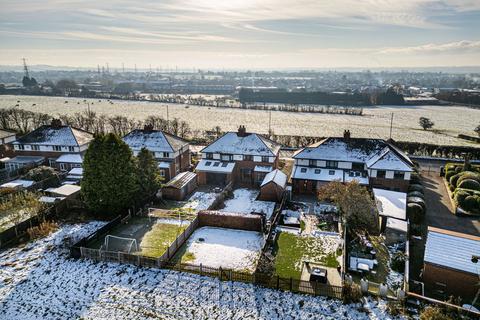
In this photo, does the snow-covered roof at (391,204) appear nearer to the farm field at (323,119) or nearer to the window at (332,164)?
the window at (332,164)

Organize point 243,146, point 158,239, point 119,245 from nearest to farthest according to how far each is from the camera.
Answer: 1. point 119,245
2. point 158,239
3. point 243,146

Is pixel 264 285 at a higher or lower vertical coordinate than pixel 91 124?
lower

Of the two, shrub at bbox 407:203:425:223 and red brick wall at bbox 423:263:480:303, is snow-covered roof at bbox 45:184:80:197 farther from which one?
shrub at bbox 407:203:425:223

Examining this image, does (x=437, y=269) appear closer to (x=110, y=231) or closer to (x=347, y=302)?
(x=347, y=302)

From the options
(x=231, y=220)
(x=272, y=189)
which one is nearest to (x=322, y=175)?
(x=272, y=189)

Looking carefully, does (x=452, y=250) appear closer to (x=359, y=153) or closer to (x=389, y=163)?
(x=389, y=163)

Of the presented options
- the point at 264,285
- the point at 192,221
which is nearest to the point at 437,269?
the point at 264,285

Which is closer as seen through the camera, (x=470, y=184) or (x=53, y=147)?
(x=470, y=184)

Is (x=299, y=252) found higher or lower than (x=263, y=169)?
lower
